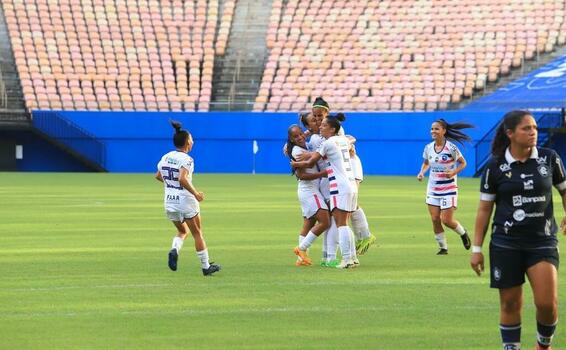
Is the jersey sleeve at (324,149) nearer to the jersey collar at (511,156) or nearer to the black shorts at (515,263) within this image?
the jersey collar at (511,156)

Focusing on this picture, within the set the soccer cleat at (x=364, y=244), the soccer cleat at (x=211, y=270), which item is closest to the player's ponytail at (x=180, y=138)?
the soccer cleat at (x=211, y=270)

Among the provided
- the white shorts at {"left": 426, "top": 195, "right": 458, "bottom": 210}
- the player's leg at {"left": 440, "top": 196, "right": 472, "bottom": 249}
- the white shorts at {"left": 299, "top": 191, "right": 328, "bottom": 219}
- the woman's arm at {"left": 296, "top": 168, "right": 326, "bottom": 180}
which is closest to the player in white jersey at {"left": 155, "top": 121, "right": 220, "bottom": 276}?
the woman's arm at {"left": 296, "top": 168, "right": 326, "bottom": 180}

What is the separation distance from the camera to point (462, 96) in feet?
168

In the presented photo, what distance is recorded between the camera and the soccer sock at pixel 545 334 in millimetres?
8859

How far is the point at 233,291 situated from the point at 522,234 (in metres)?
4.92

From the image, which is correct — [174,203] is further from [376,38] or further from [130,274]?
[376,38]

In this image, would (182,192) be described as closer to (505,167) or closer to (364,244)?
(364,244)

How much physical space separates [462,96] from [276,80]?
25.7 feet

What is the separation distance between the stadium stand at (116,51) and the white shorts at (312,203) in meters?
36.9

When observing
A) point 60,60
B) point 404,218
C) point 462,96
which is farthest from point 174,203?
point 60,60

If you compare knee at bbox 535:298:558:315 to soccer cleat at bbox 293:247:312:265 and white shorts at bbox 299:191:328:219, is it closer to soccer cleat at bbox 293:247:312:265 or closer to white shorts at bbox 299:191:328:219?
soccer cleat at bbox 293:247:312:265

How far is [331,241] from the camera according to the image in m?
16.0

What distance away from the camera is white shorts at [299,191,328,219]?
1628cm

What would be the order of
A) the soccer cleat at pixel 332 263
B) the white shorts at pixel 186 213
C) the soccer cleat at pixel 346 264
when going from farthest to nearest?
the soccer cleat at pixel 332 263 → the soccer cleat at pixel 346 264 → the white shorts at pixel 186 213
